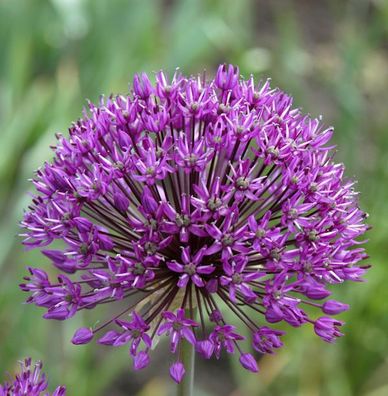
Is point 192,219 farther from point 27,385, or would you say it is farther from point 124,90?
point 124,90

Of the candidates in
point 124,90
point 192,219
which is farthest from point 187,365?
point 124,90

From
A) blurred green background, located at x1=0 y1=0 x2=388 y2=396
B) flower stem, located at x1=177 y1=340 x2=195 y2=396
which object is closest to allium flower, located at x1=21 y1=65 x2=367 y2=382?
flower stem, located at x1=177 y1=340 x2=195 y2=396

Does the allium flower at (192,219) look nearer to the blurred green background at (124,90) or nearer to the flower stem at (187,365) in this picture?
the flower stem at (187,365)

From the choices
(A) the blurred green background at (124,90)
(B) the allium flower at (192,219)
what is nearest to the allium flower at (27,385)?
(B) the allium flower at (192,219)

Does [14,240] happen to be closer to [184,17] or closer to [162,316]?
[184,17]

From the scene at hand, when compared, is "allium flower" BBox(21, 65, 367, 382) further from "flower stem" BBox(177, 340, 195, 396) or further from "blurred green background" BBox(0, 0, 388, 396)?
"blurred green background" BBox(0, 0, 388, 396)

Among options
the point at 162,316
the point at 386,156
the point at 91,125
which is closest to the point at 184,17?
the point at 386,156
